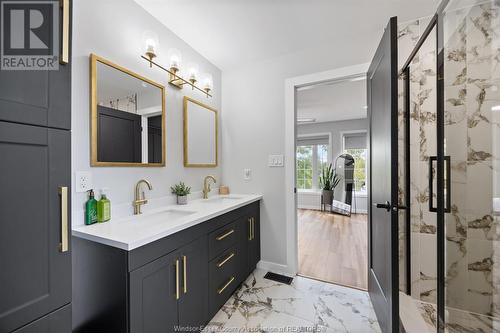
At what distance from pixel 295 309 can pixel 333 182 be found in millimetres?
4066

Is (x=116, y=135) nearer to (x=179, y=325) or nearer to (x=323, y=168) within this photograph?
(x=179, y=325)

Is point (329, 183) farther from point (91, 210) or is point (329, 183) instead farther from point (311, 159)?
point (91, 210)

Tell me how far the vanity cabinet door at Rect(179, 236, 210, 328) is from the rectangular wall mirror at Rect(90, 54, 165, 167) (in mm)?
764

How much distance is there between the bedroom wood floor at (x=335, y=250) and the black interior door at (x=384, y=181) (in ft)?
1.85

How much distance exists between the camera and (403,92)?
69.6 inches

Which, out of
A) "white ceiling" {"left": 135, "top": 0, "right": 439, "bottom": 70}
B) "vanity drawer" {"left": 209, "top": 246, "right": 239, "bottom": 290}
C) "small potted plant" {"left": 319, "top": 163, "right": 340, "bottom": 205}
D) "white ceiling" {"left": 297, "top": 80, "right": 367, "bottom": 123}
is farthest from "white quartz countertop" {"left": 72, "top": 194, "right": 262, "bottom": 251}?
"small potted plant" {"left": 319, "top": 163, "right": 340, "bottom": 205}

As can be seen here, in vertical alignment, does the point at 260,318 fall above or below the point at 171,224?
below

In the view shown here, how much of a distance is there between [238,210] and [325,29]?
5.94 ft

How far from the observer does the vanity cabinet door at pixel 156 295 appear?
3.22ft

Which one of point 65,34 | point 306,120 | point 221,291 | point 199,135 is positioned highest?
point 306,120

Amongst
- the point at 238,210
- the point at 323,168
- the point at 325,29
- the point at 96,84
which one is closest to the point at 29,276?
the point at 96,84

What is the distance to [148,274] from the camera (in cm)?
104

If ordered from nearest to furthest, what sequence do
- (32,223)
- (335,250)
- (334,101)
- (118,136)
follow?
(32,223) < (118,136) < (335,250) < (334,101)

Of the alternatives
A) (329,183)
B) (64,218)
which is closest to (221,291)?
(64,218)
